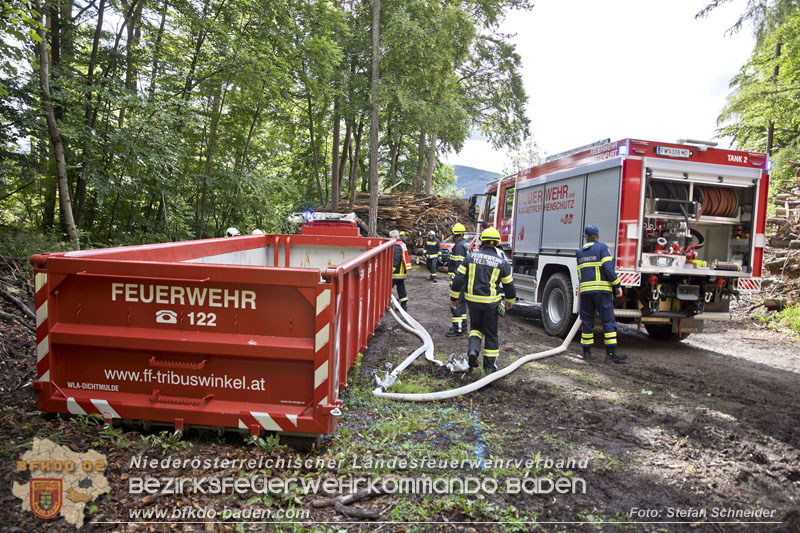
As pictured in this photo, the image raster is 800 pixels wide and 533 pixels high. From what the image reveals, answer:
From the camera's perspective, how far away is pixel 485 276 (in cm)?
562

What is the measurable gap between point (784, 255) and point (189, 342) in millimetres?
12580

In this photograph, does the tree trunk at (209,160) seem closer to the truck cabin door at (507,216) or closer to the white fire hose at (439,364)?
the truck cabin door at (507,216)

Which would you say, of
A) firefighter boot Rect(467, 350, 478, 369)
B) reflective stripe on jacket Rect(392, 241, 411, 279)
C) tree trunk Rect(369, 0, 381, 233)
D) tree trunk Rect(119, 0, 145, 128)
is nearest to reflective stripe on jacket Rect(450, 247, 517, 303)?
firefighter boot Rect(467, 350, 478, 369)

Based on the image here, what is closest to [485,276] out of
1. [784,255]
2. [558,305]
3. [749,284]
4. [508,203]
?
[558,305]

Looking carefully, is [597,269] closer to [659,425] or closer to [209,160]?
[659,425]

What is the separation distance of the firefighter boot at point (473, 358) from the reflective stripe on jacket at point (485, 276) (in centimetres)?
62

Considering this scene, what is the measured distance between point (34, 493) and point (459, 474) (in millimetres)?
2539

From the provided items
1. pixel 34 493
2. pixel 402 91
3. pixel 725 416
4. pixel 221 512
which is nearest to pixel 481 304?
pixel 725 416

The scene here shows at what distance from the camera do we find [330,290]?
3.28 metres

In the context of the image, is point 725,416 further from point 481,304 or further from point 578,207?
point 578,207

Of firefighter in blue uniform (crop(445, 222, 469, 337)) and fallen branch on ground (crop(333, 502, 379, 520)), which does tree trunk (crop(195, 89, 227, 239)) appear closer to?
firefighter in blue uniform (crop(445, 222, 469, 337))

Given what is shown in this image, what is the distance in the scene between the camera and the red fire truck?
6.82 meters

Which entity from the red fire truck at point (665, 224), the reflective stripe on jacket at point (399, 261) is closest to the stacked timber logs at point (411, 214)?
the reflective stripe on jacket at point (399, 261)

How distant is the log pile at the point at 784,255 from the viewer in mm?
10062
